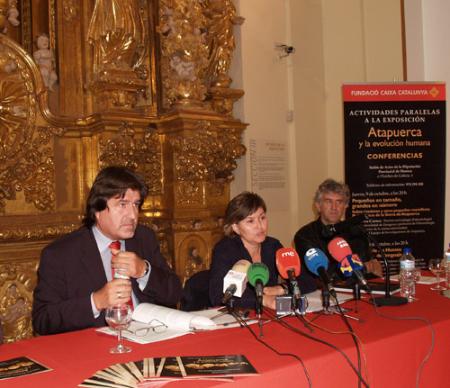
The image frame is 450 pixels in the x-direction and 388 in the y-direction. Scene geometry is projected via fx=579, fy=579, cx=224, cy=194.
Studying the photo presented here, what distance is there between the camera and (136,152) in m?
5.17

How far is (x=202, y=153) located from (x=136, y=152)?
59 cm

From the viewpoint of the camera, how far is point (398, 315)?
2641mm

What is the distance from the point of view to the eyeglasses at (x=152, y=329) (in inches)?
92.2

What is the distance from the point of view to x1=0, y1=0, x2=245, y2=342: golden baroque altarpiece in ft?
15.6

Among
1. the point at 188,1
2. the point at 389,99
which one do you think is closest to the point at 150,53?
the point at 188,1

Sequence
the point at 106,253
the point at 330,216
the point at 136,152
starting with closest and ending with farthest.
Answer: the point at 106,253 < the point at 330,216 < the point at 136,152

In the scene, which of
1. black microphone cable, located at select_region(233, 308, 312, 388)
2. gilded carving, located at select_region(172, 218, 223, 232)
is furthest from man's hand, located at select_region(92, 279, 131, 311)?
gilded carving, located at select_region(172, 218, 223, 232)

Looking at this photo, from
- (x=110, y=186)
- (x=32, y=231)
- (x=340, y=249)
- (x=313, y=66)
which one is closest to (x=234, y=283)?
(x=340, y=249)

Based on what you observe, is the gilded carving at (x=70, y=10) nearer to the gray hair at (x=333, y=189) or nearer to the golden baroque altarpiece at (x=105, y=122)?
the golden baroque altarpiece at (x=105, y=122)

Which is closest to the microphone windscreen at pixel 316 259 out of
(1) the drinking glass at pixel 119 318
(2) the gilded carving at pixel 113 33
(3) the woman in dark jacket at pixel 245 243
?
(3) the woman in dark jacket at pixel 245 243

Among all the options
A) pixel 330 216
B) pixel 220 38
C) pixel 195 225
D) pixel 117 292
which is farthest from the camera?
pixel 220 38

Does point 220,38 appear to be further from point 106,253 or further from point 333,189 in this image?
point 106,253

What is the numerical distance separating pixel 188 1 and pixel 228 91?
0.93 metres

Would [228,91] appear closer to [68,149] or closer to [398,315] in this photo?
[68,149]
